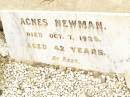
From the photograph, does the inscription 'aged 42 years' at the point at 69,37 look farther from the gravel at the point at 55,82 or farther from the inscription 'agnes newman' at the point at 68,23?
the gravel at the point at 55,82

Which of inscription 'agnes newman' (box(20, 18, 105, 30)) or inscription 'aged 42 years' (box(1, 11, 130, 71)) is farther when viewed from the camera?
inscription 'agnes newman' (box(20, 18, 105, 30))

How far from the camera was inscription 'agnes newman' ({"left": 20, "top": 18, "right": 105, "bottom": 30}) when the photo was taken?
7.70 metres

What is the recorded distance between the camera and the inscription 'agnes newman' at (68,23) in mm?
7699

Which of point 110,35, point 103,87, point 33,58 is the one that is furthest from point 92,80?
point 33,58

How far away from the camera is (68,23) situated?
8125 mm

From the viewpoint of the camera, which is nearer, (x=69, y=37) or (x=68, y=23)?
(x=68, y=23)

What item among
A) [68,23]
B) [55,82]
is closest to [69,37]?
[68,23]

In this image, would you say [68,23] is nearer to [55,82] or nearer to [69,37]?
[69,37]

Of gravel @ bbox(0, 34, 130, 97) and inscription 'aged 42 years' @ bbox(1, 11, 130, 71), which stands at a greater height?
inscription 'aged 42 years' @ bbox(1, 11, 130, 71)

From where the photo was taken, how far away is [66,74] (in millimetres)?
8516

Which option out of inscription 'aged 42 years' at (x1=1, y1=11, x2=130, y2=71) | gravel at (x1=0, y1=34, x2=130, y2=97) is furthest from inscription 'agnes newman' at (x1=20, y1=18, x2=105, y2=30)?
gravel at (x1=0, y1=34, x2=130, y2=97)

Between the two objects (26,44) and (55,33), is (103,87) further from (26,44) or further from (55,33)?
(26,44)

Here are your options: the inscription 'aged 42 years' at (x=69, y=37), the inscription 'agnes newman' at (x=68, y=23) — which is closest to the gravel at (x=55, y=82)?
the inscription 'aged 42 years' at (x=69, y=37)

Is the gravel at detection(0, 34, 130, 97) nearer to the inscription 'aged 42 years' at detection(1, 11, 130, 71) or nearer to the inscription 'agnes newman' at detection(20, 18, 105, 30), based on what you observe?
the inscription 'aged 42 years' at detection(1, 11, 130, 71)
